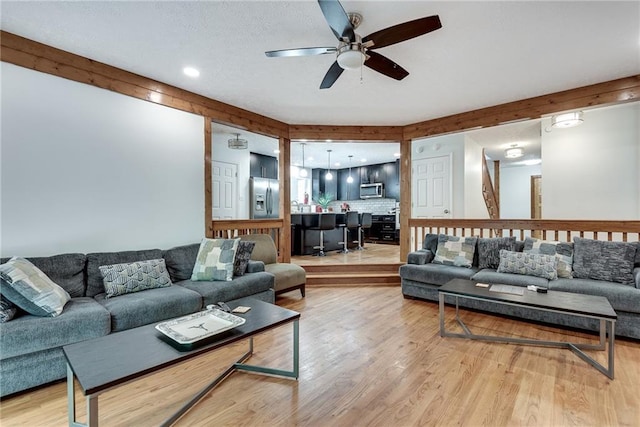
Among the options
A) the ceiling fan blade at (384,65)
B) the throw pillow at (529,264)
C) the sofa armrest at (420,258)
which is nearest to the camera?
the ceiling fan blade at (384,65)

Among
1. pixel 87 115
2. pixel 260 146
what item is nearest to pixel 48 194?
pixel 87 115

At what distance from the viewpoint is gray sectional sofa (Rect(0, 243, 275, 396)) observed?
1940mm

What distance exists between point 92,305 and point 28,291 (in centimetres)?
40

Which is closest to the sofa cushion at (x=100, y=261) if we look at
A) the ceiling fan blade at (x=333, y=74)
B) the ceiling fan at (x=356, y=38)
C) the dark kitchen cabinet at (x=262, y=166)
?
the ceiling fan at (x=356, y=38)

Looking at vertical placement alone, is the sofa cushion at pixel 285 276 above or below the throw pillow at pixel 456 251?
below

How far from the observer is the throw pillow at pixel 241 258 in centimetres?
340

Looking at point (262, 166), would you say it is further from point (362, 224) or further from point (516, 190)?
point (516, 190)

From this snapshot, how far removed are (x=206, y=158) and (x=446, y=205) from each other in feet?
15.3

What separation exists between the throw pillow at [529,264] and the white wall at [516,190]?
20.2 feet

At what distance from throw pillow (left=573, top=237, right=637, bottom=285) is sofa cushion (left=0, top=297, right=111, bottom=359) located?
4.48 meters

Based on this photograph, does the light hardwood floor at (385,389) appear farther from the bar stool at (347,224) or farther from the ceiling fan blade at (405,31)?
the bar stool at (347,224)

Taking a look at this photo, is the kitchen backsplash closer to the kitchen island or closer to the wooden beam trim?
the kitchen island

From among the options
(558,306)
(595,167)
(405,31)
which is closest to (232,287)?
(405,31)

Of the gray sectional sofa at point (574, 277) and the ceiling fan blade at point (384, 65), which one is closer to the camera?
the ceiling fan blade at point (384, 65)
